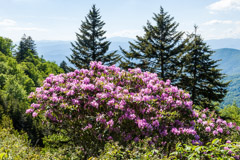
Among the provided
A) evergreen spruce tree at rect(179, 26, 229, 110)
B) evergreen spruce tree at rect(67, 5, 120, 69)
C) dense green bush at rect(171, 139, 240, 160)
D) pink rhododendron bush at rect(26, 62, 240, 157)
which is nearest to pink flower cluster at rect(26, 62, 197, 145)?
pink rhododendron bush at rect(26, 62, 240, 157)

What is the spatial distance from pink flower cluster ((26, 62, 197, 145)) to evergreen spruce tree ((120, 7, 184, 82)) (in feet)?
53.6

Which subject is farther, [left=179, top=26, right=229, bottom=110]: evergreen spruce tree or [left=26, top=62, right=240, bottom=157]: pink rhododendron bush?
[left=179, top=26, right=229, bottom=110]: evergreen spruce tree

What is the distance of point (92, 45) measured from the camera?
90.6ft

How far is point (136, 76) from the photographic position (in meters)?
7.00

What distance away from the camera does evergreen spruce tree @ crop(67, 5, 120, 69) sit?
27312 mm

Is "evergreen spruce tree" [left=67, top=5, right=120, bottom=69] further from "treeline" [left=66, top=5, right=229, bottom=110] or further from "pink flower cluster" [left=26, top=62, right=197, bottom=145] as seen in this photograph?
"pink flower cluster" [left=26, top=62, right=197, bottom=145]

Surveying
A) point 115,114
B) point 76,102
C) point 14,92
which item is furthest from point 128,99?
point 14,92

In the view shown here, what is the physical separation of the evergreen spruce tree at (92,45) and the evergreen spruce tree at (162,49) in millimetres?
5015

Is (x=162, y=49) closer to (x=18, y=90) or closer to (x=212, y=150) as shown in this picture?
(x=212, y=150)

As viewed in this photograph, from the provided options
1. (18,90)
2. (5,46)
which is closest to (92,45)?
(18,90)

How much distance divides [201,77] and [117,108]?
1861cm

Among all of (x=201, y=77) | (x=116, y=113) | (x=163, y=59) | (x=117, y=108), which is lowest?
(x=116, y=113)

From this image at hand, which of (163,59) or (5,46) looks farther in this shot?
(5,46)

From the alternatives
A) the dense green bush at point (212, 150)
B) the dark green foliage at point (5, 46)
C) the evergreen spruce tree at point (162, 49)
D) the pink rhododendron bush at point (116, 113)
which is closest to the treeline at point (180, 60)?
the evergreen spruce tree at point (162, 49)
